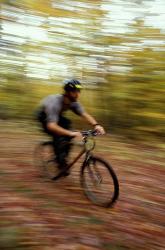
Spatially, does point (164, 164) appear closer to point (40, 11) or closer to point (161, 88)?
point (161, 88)

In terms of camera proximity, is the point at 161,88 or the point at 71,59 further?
the point at 71,59

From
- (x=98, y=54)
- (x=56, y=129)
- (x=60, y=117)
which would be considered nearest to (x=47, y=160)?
(x=60, y=117)

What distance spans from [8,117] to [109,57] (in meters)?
5.17

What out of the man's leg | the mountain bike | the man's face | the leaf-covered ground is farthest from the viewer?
the man's leg

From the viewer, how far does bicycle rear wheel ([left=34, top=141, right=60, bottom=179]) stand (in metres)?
7.17

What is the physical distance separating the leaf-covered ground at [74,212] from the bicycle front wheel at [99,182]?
15cm

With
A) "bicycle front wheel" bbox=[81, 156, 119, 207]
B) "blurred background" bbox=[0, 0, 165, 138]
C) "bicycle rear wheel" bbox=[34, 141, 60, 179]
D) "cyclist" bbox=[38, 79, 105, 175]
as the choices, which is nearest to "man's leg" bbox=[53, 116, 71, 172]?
"cyclist" bbox=[38, 79, 105, 175]

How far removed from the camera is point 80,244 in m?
4.75

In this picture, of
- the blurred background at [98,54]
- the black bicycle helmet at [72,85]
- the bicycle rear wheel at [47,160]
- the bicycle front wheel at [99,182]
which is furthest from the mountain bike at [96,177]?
the blurred background at [98,54]

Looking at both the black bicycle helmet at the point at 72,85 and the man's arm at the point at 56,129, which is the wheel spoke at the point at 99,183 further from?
the black bicycle helmet at the point at 72,85

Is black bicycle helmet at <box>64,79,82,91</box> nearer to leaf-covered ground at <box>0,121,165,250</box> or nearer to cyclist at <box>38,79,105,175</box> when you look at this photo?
cyclist at <box>38,79,105,175</box>

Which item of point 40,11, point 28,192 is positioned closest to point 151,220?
point 28,192

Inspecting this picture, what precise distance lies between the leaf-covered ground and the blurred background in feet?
10.8

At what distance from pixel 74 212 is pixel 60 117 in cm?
164
